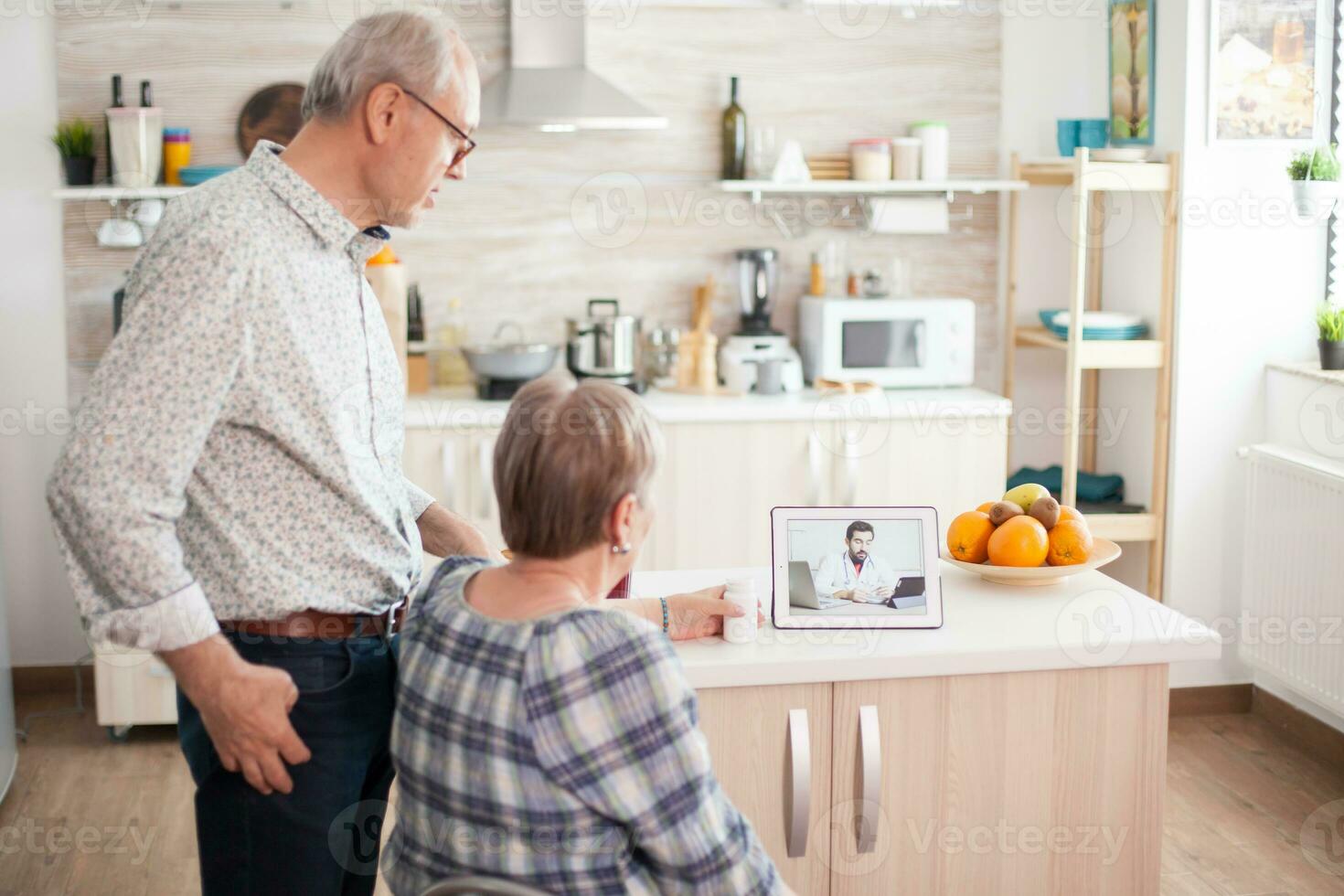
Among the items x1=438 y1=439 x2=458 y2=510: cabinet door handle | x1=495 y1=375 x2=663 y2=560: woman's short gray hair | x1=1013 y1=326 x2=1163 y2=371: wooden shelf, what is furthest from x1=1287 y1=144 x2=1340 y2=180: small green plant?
x1=495 y1=375 x2=663 y2=560: woman's short gray hair

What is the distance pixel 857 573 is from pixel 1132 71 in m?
2.54

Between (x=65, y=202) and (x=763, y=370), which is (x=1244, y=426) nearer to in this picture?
(x=763, y=370)

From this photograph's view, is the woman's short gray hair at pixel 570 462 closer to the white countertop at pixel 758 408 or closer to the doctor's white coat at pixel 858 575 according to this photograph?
the doctor's white coat at pixel 858 575

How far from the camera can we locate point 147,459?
1.32 meters

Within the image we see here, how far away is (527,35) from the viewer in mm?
3844

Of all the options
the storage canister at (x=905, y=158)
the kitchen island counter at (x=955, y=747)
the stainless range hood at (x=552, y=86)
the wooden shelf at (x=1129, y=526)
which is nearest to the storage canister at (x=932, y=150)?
the storage canister at (x=905, y=158)

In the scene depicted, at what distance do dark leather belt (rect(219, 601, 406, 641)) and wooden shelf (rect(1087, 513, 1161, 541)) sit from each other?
272 cm

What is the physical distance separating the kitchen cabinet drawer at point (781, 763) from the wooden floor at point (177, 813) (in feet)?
4.46

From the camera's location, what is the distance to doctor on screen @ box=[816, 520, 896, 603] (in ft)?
6.20

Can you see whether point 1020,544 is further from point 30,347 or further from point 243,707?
point 30,347

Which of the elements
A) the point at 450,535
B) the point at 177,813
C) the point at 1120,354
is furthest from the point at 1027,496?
the point at 177,813

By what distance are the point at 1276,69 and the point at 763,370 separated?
162 centimetres

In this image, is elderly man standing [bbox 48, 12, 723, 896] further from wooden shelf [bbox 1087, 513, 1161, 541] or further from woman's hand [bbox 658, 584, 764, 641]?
wooden shelf [bbox 1087, 513, 1161, 541]

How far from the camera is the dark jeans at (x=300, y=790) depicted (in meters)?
1.50
